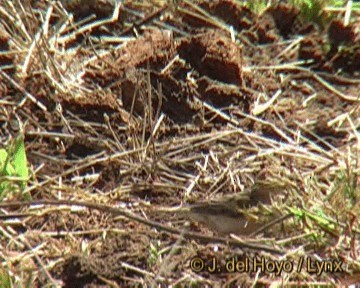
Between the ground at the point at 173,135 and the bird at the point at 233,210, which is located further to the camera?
the bird at the point at 233,210

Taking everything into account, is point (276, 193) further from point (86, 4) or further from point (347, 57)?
point (86, 4)
